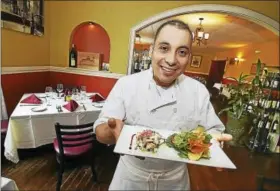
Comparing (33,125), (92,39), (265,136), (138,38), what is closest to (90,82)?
(92,39)

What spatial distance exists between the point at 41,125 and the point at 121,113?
57cm

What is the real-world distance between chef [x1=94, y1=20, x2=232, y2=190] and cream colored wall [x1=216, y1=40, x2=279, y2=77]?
40 cm

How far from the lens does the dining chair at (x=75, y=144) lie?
2.24 ft

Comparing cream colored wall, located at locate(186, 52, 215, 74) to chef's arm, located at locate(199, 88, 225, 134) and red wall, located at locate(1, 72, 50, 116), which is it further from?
red wall, located at locate(1, 72, 50, 116)

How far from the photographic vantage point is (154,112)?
37 cm

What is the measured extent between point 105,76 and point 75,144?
2.05 feet

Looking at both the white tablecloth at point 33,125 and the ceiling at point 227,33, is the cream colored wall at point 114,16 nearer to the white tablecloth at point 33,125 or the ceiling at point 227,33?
the ceiling at point 227,33

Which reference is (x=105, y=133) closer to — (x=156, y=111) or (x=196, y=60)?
(x=156, y=111)

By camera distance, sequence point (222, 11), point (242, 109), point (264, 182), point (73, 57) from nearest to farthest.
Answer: point (264, 182)
point (242, 109)
point (222, 11)
point (73, 57)

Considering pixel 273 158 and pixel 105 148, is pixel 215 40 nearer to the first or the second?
pixel 273 158

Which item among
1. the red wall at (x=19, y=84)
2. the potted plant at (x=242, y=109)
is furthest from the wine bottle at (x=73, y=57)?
the potted plant at (x=242, y=109)

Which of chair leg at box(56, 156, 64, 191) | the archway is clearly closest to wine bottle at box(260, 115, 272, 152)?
chair leg at box(56, 156, 64, 191)

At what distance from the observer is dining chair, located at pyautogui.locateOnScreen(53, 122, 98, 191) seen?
2.24 feet

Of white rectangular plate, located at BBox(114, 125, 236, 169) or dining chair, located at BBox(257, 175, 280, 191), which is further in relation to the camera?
dining chair, located at BBox(257, 175, 280, 191)
